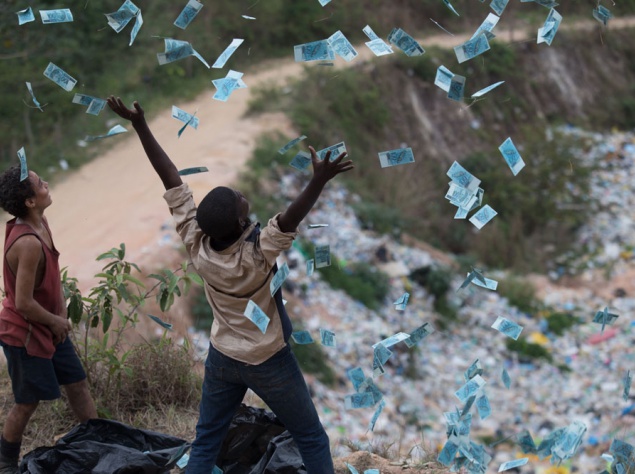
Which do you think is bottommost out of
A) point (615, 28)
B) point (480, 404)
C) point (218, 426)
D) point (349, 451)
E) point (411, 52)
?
point (615, 28)

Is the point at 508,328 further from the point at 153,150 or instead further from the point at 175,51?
the point at 175,51

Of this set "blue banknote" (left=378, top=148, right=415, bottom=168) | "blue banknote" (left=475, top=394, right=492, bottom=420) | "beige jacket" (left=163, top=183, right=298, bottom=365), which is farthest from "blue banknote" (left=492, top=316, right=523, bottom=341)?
"beige jacket" (left=163, top=183, right=298, bottom=365)

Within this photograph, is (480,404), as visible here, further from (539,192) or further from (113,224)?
(539,192)

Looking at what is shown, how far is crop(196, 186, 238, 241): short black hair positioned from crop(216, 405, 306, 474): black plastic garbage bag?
107 cm

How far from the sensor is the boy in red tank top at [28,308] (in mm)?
2852

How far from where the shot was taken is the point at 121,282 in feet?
11.7

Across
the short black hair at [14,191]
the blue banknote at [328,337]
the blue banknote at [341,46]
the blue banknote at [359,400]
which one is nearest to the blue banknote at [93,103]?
the short black hair at [14,191]

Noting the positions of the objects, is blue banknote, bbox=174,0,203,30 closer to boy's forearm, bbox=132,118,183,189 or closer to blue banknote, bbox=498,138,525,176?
boy's forearm, bbox=132,118,183,189

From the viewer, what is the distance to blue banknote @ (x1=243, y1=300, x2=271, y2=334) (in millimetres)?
2529

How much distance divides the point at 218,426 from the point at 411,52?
165 centimetres

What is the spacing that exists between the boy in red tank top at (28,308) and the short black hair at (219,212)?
793mm

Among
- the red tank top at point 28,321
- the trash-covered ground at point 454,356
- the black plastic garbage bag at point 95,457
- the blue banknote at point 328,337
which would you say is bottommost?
the trash-covered ground at point 454,356

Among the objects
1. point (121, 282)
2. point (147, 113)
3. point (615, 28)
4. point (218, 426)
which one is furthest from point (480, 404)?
point (615, 28)

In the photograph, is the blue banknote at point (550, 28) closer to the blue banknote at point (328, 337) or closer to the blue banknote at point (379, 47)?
the blue banknote at point (379, 47)
